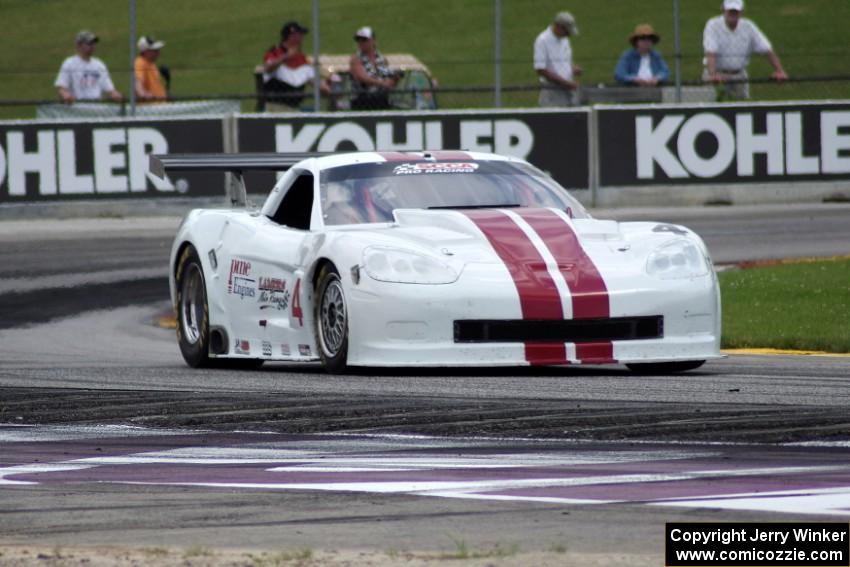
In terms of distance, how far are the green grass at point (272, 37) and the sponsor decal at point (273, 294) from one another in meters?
11.4

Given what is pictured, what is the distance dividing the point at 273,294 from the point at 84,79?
39.3ft

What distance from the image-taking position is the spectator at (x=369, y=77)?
69.9ft

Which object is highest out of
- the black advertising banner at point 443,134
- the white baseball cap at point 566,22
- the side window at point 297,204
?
the white baseball cap at point 566,22

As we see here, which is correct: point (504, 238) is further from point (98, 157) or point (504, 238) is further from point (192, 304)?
point (98, 157)

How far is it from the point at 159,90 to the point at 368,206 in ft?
39.4

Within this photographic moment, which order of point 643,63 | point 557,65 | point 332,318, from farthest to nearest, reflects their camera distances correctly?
point 643,63, point 557,65, point 332,318

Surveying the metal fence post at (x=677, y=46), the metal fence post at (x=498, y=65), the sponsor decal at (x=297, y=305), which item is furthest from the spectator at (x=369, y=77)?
the sponsor decal at (x=297, y=305)

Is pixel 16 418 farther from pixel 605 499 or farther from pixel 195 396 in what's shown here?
pixel 605 499

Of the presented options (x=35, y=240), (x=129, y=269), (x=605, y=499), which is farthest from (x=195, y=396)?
(x=35, y=240)

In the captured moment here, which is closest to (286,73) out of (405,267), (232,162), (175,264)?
(175,264)

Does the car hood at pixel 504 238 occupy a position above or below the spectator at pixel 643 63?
below

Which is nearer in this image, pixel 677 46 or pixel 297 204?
pixel 297 204

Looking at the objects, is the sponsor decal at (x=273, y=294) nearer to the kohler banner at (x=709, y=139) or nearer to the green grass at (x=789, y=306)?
the green grass at (x=789, y=306)

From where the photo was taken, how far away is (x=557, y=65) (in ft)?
71.5
